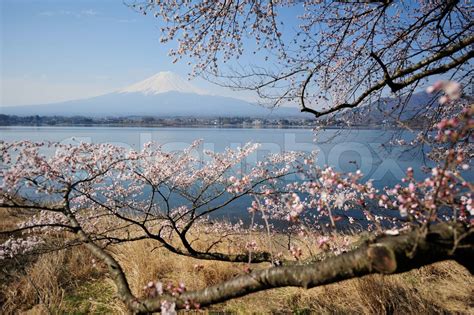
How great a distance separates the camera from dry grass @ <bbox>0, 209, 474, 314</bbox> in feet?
12.4

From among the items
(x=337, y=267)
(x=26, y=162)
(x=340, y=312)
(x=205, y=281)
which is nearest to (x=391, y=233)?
(x=337, y=267)

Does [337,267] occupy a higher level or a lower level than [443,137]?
lower

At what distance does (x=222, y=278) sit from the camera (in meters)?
4.87

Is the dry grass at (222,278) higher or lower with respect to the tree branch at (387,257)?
lower

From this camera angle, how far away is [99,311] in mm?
4250

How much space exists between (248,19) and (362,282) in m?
3.90

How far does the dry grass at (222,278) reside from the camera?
149 inches

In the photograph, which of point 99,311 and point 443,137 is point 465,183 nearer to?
point 443,137

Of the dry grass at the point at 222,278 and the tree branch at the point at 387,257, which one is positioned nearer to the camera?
the tree branch at the point at 387,257

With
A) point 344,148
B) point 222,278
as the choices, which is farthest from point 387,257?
point 344,148

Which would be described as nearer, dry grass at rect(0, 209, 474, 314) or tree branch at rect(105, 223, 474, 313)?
tree branch at rect(105, 223, 474, 313)

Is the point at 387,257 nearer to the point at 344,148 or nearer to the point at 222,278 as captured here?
the point at 222,278

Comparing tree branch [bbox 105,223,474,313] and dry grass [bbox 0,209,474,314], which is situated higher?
tree branch [bbox 105,223,474,313]

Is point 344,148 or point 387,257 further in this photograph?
point 344,148
